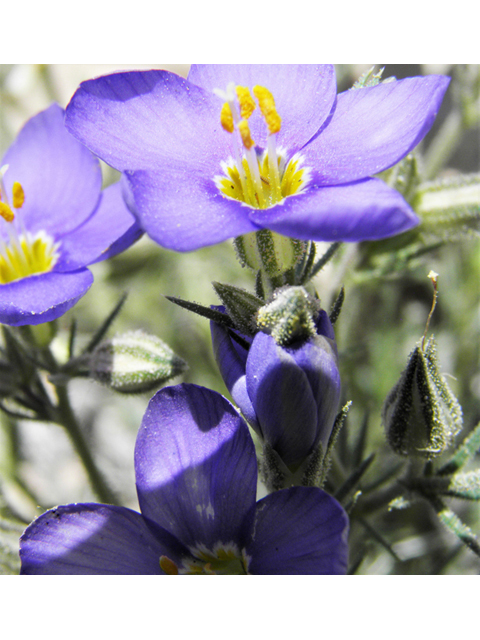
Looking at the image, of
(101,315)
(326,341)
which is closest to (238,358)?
(326,341)

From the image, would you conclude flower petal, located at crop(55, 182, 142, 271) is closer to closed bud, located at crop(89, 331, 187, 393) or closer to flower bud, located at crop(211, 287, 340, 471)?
closed bud, located at crop(89, 331, 187, 393)

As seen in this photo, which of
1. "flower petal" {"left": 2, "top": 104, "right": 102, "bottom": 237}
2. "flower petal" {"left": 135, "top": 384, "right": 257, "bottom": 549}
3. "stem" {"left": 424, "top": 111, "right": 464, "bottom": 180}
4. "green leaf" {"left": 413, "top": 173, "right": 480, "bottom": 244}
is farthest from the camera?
"stem" {"left": 424, "top": 111, "right": 464, "bottom": 180}

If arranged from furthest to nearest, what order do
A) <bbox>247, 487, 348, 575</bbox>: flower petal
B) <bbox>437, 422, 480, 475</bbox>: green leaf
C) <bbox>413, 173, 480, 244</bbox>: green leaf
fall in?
<bbox>413, 173, 480, 244</bbox>: green leaf < <bbox>437, 422, 480, 475</bbox>: green leaf < <bbox>247, 487, 348, 575</bbox>: flower petal

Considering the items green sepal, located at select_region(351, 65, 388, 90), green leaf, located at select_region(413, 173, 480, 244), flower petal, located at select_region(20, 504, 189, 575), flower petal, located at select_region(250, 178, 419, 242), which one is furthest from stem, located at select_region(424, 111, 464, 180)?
flower petal, located at select_region(20, 504, 189, 575)

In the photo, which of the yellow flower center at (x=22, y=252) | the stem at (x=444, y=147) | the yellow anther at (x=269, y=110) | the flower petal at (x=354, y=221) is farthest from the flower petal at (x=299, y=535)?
the stem at (x=444, y=147)

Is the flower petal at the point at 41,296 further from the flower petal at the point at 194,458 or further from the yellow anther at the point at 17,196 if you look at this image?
the flower petal at the point at 194,458

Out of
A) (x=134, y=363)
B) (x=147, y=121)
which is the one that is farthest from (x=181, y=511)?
(x=147, y=121)

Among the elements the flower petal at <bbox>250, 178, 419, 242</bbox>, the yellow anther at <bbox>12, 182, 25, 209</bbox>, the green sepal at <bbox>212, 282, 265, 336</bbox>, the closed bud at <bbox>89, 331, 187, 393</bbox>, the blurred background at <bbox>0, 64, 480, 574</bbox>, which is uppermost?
the yellow anther at <bbox>12, 182, 25, 209</bbox>
